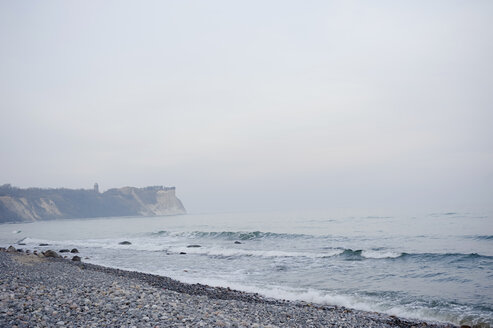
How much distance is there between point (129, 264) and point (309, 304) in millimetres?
13351

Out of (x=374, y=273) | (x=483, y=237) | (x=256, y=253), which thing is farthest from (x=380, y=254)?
(x=483, y=237)

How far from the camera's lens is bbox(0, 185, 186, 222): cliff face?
13084cm

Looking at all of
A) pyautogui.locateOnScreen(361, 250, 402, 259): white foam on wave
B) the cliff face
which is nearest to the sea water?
pyautogui.locateOnScreen(361, 250, 402, 259): white foam on wave

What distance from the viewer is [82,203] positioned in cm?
15662

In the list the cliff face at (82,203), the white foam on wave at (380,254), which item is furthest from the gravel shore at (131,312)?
the cliff face at (82,203)

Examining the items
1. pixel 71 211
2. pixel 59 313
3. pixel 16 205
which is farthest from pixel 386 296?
pixel 71 211

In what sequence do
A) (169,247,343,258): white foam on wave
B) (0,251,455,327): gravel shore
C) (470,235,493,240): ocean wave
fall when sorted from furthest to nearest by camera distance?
(470,235,493,240): ocean wave
(169,247,343,258): white foam on wave
(0,251,455,327): gravel shore

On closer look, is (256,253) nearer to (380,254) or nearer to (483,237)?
(380,254)

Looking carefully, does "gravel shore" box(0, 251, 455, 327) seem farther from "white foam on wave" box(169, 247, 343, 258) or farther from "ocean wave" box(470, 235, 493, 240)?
"ocean wave" box(470, 235, 493, 240)

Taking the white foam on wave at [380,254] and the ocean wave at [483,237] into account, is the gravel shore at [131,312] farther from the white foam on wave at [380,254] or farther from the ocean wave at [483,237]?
the ocean wave at [483,237]

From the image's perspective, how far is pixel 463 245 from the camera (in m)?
21.8

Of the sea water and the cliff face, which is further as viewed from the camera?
the cliff face

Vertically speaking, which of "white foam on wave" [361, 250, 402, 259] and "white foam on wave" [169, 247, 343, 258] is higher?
"white foam on wave" [361, 250, 402, 259]

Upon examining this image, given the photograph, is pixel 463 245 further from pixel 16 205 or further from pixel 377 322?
pixel 16 205
